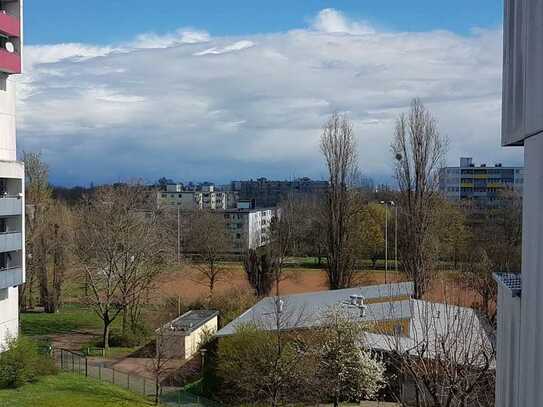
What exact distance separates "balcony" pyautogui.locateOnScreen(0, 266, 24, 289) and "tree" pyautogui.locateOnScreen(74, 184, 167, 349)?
557cm

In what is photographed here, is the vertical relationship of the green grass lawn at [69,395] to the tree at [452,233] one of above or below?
below

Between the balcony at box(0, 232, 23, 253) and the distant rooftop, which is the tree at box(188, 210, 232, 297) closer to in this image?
the balcony at box(0, 232, 23, 253)

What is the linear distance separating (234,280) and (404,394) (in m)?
28.0

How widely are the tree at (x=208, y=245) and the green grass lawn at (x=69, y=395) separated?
72.0 ft

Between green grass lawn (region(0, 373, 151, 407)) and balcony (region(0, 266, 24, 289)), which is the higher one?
balcony (region(0, 266, 24, 289))

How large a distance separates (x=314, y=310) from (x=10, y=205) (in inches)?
448

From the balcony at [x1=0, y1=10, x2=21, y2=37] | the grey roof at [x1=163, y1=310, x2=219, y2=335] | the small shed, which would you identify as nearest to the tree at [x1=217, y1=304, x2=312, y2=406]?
the small shed

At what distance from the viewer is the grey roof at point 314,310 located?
70.4 feet

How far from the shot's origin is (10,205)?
22406mm

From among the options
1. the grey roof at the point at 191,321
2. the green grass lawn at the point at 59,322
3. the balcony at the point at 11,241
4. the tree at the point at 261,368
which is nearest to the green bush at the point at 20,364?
the balcony at the point at 11,241

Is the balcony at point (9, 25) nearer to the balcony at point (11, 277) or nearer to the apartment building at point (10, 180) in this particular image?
the apartment building at point (10, 180)

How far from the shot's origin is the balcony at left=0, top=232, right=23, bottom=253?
21953mm

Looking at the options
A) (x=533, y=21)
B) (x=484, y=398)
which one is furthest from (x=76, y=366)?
(x=533, y=21)

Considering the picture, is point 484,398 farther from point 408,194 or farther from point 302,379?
point 408,194
